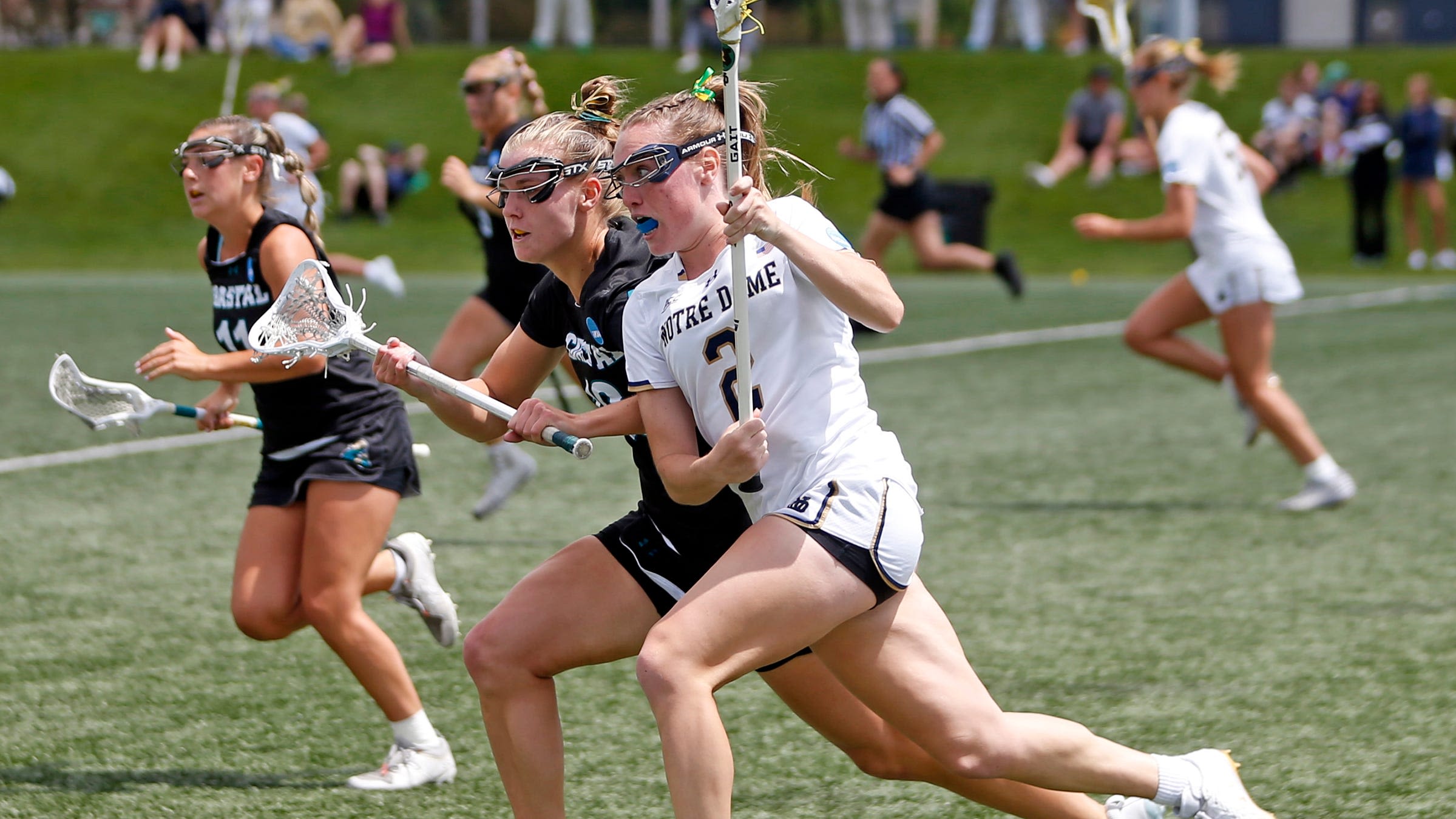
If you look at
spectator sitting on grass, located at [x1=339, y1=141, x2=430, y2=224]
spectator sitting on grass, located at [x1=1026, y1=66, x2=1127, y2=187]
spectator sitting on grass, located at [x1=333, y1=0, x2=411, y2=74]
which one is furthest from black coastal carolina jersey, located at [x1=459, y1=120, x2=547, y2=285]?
spectator sitting on grass, located at [x1=333, y1=0, x2=411, y2=74]

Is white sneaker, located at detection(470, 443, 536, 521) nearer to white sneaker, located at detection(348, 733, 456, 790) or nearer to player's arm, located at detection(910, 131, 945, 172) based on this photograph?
white sneaker, located at detection(348, 733, 456, 790)

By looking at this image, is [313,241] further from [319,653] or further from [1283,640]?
[1283,640]

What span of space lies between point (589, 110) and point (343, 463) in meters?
1.42

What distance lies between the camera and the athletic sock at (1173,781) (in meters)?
3.68

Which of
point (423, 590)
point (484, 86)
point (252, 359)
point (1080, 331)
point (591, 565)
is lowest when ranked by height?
point (1080, 331)

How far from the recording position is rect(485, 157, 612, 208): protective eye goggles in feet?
12.4

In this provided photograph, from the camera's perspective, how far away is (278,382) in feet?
16.2

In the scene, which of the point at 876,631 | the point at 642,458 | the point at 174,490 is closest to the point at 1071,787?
the point at 876,631

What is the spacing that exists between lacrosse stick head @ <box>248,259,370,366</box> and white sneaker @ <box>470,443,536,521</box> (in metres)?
3.96

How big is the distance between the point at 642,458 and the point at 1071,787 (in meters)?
1.20

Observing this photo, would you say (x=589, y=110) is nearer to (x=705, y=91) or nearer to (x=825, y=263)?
(x=705, y=91)

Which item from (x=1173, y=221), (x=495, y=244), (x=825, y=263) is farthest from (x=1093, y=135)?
(x=825, y=263)

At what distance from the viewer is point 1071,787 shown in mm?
3584

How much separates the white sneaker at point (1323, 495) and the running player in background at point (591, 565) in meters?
4.85
